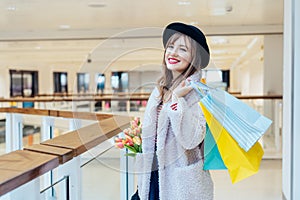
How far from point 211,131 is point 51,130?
234 centimetres

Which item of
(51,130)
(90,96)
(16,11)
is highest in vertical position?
(16,11)

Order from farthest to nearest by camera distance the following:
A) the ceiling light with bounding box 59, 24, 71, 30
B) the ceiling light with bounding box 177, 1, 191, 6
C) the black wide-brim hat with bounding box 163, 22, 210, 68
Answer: the ceiling light with bounding box 59, 24, 71, 30
the ceiling light with bounding box 177, 1, 191, 6
the black wide-brim hat with bounding box 163, 22, 210, 68

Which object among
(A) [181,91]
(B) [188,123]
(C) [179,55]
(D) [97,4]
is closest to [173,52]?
(C) [179,55]

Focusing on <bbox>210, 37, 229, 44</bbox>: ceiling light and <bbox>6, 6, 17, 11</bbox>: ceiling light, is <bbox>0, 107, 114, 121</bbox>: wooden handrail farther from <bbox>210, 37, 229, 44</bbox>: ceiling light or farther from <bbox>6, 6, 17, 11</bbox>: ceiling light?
<bbox>210, 37, 229, 44</bbox>: ceiling light

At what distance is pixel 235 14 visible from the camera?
5688 mm

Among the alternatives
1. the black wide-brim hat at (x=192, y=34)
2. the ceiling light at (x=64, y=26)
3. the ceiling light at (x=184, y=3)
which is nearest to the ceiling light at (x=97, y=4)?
the ceiling light at (x=184, y=3)

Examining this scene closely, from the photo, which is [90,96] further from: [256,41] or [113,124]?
[256,41]

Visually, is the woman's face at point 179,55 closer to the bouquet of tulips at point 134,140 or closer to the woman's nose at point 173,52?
the woman's nose at point 173,52

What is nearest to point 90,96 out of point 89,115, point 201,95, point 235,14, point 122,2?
point 89,115

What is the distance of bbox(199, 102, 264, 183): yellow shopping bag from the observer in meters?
1.46

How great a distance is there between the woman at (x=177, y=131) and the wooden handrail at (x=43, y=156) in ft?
0.90

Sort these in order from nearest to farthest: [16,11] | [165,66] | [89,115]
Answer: [165,66], [89,115], [16,11]

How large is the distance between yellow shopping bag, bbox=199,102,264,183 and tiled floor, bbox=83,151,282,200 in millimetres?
754

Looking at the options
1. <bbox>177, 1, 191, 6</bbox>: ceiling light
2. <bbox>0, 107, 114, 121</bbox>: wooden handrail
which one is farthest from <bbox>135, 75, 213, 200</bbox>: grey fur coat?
<bbox>177, 1, 191, 6</bbox>: ceiling light
